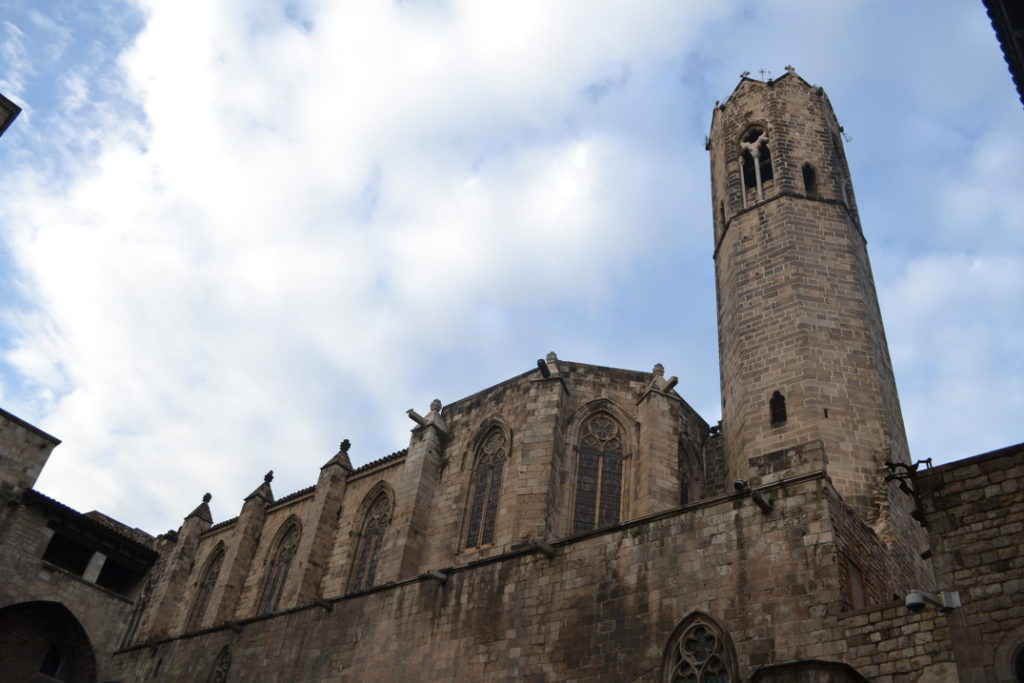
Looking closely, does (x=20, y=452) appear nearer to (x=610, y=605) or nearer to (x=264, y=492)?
(x=264, y=492)

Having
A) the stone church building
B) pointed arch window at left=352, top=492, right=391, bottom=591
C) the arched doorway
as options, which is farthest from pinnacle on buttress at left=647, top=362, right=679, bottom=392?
the arched doorway

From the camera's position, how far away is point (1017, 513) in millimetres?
8586

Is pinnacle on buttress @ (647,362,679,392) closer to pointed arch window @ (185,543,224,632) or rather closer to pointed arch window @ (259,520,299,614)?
pointed arch window @ (259,520,299,614)

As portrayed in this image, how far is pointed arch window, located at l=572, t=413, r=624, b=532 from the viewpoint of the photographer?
17.2 m

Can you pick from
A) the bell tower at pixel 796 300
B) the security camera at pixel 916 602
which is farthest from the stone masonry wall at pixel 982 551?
the bell tower at pixel 796 300

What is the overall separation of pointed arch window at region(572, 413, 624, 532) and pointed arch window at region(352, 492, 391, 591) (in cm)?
531

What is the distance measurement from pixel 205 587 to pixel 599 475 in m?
13.7

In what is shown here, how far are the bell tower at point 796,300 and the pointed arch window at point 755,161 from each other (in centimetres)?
3

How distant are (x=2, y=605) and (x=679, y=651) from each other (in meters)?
18.7

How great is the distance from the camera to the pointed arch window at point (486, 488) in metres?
17.9

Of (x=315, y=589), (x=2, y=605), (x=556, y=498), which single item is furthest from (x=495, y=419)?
(x=2, y=605)

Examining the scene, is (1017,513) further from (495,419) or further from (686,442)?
(495,419)

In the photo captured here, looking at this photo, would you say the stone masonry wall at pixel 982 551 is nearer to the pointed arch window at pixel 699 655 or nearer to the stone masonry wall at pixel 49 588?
the pointed arch window at pixel 699 655

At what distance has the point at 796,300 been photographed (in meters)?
16.6
